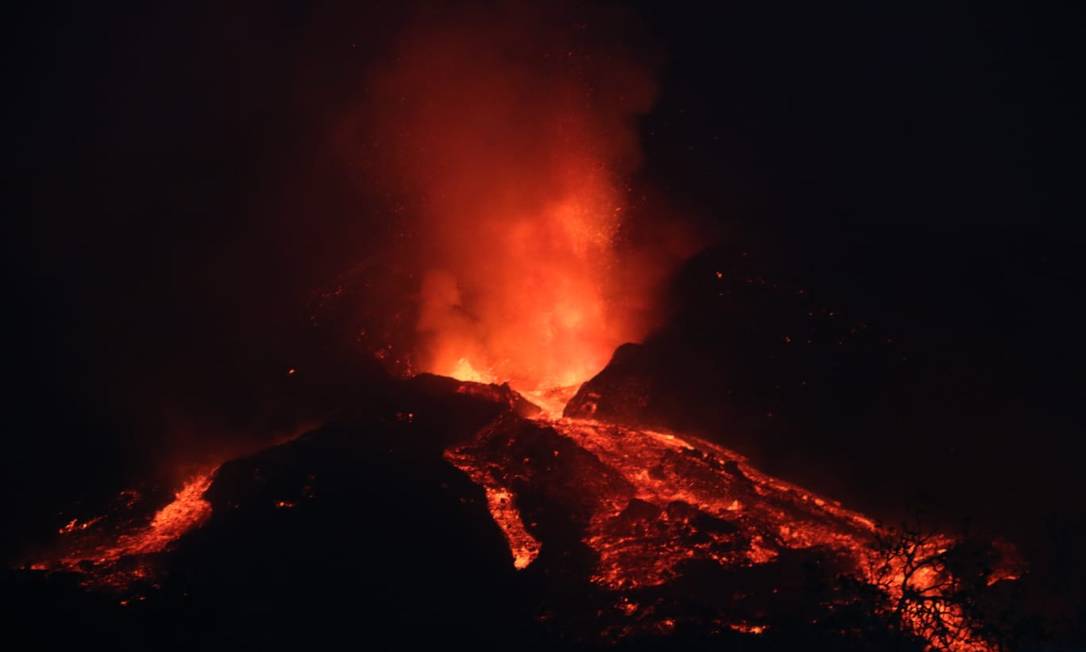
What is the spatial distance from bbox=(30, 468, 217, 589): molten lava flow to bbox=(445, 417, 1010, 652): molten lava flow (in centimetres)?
867

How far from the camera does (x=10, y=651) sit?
16.3 m

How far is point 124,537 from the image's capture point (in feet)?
81.2

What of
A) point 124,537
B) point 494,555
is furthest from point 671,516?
point 124,537

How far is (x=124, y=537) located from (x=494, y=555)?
1241 cm

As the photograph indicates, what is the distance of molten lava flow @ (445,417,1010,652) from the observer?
19.7 m

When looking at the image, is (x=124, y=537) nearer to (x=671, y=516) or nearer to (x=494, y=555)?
(x=494, y=555)

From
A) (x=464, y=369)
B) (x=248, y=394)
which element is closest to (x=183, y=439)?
(x=248, y=394)

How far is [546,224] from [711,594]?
23.8 m

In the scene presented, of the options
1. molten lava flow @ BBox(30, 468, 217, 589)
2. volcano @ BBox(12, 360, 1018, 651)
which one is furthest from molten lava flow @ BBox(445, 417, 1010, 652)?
molten lava flow @ BBox(30, 468, 217, 589)

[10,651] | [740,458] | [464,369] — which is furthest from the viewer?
[464,369]

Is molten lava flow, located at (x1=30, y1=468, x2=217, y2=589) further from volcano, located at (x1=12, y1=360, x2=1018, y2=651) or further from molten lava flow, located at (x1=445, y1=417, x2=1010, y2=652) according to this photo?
molten lava flow, located at (x1=445, y1=417, x2=1010, y2=652)

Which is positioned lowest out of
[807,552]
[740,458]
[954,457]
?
[807,552]

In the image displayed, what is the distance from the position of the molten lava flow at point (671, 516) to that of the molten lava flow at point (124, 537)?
8671 millimetres

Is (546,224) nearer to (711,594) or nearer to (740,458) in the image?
(740,458)
